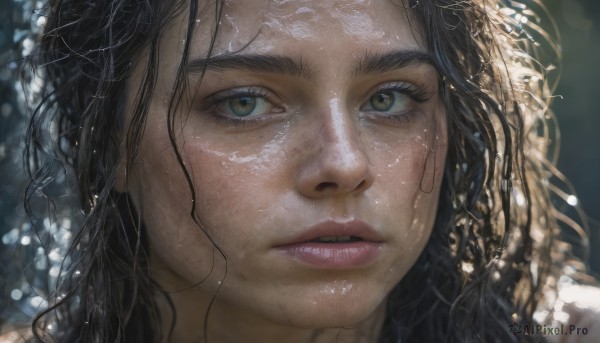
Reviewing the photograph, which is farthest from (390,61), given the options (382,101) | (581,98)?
(581,98)

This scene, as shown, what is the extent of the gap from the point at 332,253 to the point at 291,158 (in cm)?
21

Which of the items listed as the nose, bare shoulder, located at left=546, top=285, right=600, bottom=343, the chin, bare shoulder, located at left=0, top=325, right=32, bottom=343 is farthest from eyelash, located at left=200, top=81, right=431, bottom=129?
bare shoulder, located at left=0, top=325, right=32, bottom=343

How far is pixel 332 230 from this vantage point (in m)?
1.83

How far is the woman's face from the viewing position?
1.83 metres

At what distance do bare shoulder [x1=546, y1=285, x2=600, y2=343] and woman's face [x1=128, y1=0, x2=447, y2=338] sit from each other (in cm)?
63

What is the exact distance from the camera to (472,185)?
2260 millimetres

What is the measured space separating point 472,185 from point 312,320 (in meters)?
0.61

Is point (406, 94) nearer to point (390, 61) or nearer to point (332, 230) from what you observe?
point (390, 61)

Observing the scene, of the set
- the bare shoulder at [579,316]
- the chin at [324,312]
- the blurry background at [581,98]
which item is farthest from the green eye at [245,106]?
the blurry background at [581,98]

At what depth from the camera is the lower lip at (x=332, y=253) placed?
1830 mm

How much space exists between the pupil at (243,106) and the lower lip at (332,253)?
294 mm

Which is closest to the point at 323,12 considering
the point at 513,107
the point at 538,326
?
the point at 513,107

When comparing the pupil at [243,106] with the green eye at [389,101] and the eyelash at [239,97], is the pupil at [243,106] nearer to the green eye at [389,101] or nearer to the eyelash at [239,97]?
the eyelash at [239,97]

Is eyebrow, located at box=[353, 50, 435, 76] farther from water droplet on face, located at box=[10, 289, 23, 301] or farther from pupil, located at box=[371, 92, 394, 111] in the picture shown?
water droplet on face, located at box=[10, 289, 23, 301]
